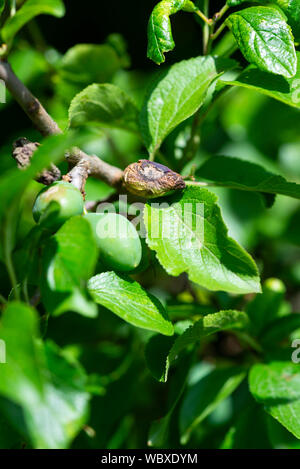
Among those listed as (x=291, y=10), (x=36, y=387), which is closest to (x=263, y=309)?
(x=291, y=10)

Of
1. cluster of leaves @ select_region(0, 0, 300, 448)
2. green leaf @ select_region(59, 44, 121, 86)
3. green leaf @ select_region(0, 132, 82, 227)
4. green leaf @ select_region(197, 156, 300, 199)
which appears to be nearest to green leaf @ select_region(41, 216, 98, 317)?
cluster of leaves @ select_region(0, 0, 300, 448)

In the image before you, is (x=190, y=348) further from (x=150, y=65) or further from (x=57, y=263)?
(x=150, y=65)

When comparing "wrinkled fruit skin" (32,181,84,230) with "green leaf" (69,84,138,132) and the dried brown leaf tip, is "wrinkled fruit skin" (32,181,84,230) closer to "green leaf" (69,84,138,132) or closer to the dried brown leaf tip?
the dried brown leaf tip

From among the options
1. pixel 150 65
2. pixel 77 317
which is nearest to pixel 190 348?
pixel 77 317

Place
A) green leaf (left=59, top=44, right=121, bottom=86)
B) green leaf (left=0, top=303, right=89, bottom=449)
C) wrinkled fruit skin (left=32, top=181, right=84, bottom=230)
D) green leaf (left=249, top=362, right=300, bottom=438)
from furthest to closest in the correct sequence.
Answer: green leaf (left=59, top=44, right=121, bottom=86) → green leaf (left=249, top=362, right=300, bottom=438) → wrinkled fruit skin (left=32, top=181, right=84, bottom=230) → green leaf (left=0, top=303, right=89, bottom=449)

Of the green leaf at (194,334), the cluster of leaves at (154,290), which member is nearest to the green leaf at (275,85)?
the cluster of leaves at (154,290)

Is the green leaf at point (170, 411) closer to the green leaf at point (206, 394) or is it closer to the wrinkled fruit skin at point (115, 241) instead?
the green leaf at point (206, 394)

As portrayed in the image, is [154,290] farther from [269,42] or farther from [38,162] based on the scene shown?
[38,162]
